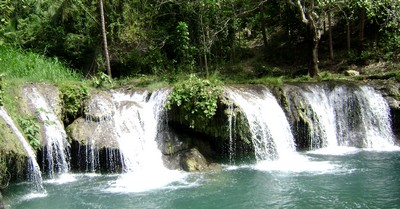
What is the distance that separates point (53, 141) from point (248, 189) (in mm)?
4912

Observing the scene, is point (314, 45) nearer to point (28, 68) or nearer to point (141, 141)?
point (141, 141)

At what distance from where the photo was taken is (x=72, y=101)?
1100 cm

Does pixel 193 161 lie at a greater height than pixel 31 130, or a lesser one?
lesser

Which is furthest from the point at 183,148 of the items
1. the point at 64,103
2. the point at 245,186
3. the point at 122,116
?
the point at 64,103

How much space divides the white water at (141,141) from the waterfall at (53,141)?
1.38 meters

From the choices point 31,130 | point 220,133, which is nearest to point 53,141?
point 31,130

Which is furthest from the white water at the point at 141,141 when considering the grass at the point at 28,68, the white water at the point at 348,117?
the white water at the point at 348,117

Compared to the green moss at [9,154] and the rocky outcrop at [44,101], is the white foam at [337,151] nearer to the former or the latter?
the rocky outcrop at [44,101]

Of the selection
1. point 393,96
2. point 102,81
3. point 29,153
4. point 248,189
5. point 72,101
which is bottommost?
point 248,189

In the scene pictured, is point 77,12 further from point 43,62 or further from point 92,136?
point 92,136

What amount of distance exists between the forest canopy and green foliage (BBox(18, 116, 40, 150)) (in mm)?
6604

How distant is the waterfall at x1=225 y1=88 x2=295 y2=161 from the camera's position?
436 inches

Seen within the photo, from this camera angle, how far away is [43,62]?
13297 millimetres

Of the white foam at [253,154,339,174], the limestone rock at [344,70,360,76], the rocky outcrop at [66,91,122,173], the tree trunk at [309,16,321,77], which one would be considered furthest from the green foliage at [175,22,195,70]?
the white foam at [253,154,339,174]
